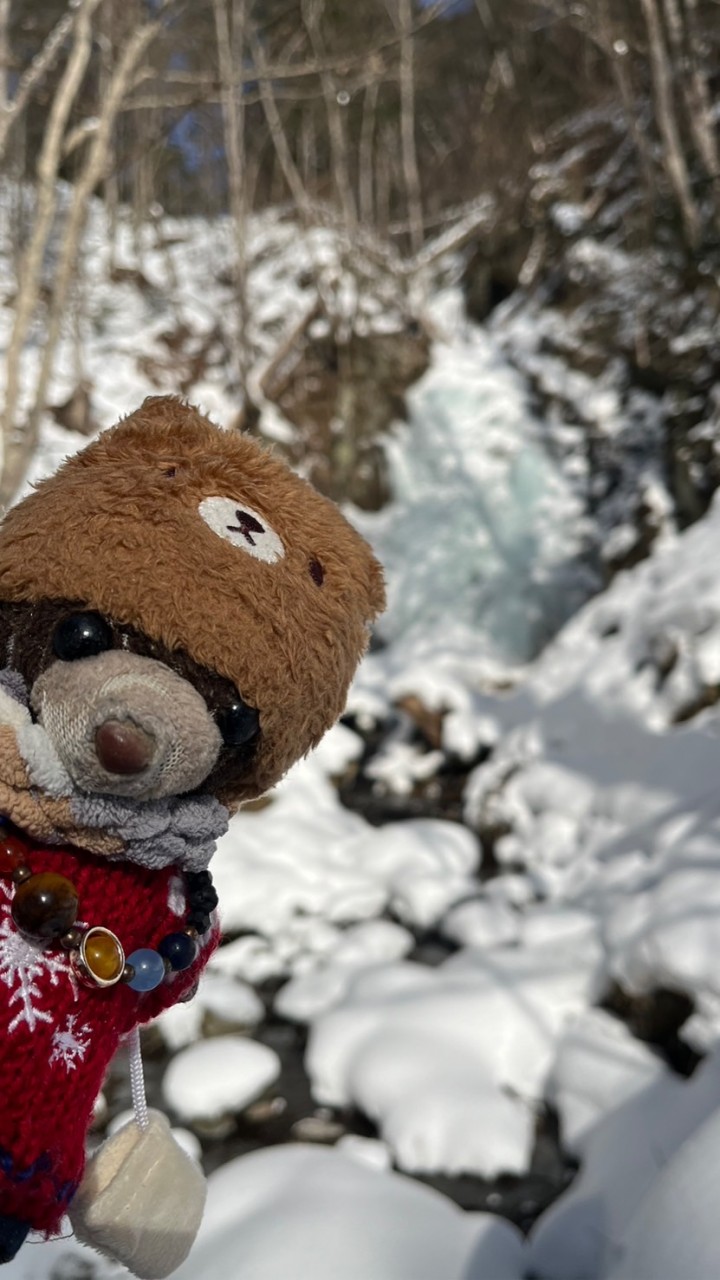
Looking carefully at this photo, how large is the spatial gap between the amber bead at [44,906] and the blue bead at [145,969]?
0.08 meters

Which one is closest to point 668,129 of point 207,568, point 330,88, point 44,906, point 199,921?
point 330,88

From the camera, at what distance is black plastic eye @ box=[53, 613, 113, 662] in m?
0.67

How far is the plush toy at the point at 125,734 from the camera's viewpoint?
0.67m

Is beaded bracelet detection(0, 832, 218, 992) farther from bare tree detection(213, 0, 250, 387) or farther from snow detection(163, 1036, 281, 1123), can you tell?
bare tree detection(213, 0, 250, 387)

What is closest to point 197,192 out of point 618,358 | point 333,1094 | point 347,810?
point 618,358

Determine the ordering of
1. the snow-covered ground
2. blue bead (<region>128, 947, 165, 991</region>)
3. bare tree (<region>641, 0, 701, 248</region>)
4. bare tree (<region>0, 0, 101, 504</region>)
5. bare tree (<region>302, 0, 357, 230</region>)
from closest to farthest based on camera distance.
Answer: blue bead (<region>128, 947, 165, 991</region>) < the snow-covered ground < bare tree (<region>0, 0, 101, 504</region>) < bare tree (<region>641, 0, 701, 248</region>) < bare tree (<region>302, 0, 357, 230</region>)

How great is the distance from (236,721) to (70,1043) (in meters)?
0.32

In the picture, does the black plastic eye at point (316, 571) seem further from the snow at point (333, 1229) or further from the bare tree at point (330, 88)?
the bare tree at point (330, 88)

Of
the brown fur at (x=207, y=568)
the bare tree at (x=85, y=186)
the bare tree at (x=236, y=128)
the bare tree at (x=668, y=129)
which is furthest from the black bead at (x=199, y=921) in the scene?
the bare tree at (x=668, y=129)

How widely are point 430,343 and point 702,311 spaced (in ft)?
11.9

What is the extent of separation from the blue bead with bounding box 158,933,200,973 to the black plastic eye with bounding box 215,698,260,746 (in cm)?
20

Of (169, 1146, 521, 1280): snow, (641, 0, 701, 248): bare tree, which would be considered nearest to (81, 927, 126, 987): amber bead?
(169, 1146, 521, 1280): snow

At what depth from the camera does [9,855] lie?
71cm

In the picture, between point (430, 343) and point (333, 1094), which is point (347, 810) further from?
point (430, 343)
